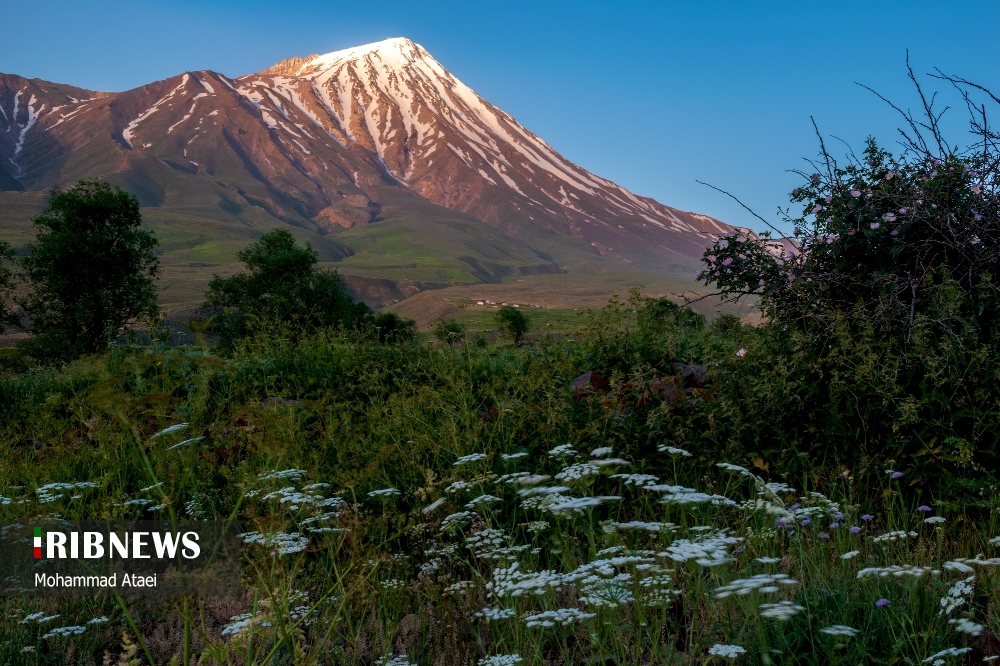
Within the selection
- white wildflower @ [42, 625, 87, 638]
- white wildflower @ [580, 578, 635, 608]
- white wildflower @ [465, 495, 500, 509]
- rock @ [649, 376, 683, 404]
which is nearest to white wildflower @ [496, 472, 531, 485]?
white wildflower @ [465, 495, 500, 509]

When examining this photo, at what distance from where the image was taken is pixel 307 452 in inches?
226

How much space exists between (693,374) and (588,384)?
0.94 meters

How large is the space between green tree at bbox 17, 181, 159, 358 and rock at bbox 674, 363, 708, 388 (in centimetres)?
4133

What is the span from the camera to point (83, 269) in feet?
140

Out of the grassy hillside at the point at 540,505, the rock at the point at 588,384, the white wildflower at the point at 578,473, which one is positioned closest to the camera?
the grassy hillside at the point at 540,505

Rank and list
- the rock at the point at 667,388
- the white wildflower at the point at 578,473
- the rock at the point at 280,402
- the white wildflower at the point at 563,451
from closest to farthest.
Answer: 1. the white wildflower at the point at 578,473
2. the white wildflower at the point at 563,451
3. the rock at the point at 667,388
4. the rock at the point at 280,402

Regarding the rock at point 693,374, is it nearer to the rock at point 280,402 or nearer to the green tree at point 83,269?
the rock at point 280,402

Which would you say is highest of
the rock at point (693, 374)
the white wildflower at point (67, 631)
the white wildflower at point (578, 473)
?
the rock at point (693, 374)

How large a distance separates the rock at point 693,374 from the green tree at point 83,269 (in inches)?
1627

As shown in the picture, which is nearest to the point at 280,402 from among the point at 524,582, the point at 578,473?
the point at 578,473

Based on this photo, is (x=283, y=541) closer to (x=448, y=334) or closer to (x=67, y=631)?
(x=67, y=631)

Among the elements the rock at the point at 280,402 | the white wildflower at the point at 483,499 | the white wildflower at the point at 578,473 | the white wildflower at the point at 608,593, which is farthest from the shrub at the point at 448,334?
the white wildflower at the point at 608,593

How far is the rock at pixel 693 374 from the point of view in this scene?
6.12 m

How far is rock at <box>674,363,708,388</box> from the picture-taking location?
20.1ft
